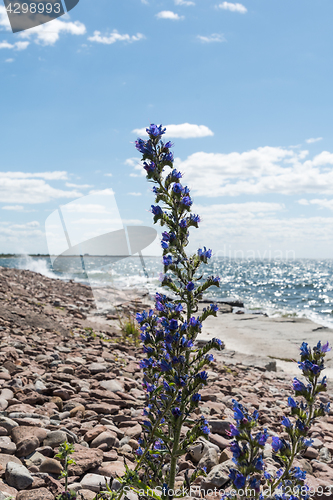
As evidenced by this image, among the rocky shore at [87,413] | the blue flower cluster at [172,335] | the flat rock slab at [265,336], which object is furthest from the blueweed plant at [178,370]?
the flat rock slab at [265,336]

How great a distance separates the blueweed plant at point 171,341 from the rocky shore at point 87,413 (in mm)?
374

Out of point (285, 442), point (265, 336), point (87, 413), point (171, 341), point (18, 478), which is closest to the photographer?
point (285, 442)

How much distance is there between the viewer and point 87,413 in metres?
4.07

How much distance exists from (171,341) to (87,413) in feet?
7.77

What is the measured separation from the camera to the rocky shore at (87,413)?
296cm

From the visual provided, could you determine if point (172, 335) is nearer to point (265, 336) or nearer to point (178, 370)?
point (178, 370)

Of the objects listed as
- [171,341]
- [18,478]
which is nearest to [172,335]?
[171,341]

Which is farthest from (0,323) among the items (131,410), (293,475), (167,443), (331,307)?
(331,307)

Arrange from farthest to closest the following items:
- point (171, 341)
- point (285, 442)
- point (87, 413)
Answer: point (87, 413) → point (171, 341) → point (285, 442)

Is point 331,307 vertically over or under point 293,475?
under

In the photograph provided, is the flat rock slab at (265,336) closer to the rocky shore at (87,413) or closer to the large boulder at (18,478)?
the rocky shore at (87,413)

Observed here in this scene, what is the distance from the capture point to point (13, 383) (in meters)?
4.37

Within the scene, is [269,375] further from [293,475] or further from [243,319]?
[243,319]

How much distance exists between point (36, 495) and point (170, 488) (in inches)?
38.1
